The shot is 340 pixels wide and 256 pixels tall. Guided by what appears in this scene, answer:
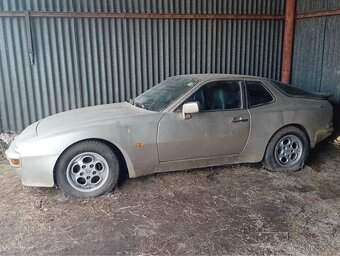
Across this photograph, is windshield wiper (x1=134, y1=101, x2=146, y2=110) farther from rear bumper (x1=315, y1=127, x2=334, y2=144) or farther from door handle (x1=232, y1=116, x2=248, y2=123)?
rear bumper (x1=315, y1=127, x2=334, y2=144)

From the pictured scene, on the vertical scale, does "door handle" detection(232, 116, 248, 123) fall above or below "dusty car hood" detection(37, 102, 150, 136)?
below

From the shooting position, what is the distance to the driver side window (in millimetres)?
4777

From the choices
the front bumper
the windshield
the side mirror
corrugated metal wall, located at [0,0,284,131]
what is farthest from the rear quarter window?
corrugated metal wall, located at [0,0,284,131]

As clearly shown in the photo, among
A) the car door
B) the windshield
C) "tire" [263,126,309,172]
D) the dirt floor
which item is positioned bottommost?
the dirt floor

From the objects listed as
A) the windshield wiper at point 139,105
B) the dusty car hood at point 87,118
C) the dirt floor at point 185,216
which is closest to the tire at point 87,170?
the dirt floor at point 185,216

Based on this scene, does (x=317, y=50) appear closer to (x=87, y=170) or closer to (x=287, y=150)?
(x=287, y=150)

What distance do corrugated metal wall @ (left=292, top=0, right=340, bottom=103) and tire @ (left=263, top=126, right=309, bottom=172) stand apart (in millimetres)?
2228

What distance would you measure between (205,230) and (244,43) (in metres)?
5.73

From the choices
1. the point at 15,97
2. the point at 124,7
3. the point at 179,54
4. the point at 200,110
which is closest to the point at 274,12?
the point at 179,54

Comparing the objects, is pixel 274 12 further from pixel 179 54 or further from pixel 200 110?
pixel 200 110

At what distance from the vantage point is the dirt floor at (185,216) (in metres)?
3.33

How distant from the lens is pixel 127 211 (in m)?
4.05

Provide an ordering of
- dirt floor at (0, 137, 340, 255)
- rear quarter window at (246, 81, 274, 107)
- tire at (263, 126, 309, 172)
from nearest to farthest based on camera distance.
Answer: dirt floor at (0, 137, 340, 255) → rear quarter window at (246, 81, 274, 107) → tire at (263, 126, 309, 172)

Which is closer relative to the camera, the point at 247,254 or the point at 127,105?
the point at 247,254
